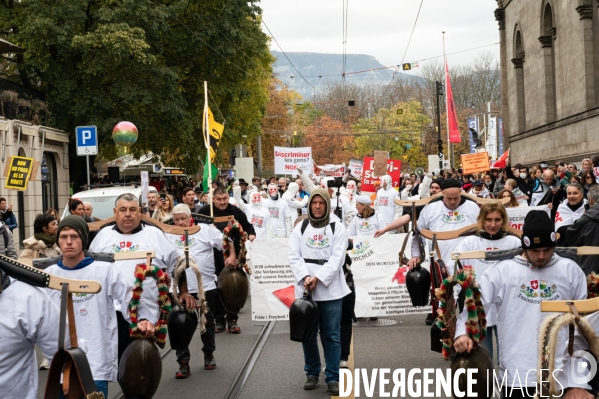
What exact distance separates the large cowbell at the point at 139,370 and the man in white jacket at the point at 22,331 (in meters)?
1.21

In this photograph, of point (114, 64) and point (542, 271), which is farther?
point (114, 64)

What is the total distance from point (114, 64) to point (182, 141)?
480 centimetres

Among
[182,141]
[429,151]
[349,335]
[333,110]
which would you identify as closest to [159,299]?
[349,335]

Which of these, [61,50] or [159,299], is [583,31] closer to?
[61,50]

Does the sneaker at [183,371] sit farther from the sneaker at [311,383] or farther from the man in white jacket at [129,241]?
the man in white jacket at [129,241]

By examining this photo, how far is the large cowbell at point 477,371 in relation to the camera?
5312mm

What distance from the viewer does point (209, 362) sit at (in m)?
9.71

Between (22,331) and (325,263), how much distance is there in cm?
389

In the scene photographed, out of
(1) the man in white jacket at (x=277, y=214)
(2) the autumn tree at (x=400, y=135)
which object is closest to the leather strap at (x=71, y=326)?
(1) the man in white jacket at (x=277, y=214)

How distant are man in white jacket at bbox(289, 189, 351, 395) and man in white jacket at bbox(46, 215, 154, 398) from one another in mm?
2371

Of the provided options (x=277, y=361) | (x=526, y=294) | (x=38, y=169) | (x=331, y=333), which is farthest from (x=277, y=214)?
(x=38, y=169)

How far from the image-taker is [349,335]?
8.98m

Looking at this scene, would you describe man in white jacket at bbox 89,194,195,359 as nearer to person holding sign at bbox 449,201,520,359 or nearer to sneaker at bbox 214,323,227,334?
person holding sign at bbox 449,201,520,359

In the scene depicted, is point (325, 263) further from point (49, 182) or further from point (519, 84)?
point (519, 84)
